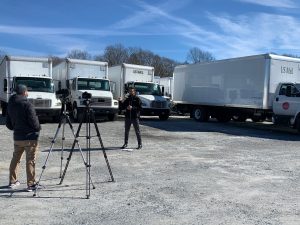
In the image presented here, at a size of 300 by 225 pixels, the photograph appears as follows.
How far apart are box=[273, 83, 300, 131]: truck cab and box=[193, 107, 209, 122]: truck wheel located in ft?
21.1

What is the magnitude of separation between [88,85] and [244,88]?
8.23 meters

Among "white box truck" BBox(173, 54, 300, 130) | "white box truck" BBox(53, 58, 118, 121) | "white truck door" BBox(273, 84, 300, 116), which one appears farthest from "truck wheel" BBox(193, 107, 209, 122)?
"white truck door" BBox(273, 84, 300, 116)

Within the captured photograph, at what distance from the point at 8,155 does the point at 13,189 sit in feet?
13.3

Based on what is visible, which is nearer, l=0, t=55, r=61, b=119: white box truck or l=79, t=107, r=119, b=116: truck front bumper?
l=0, t=55, r=61, b=119: white box truck

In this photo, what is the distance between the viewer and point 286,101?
19109 millimetres

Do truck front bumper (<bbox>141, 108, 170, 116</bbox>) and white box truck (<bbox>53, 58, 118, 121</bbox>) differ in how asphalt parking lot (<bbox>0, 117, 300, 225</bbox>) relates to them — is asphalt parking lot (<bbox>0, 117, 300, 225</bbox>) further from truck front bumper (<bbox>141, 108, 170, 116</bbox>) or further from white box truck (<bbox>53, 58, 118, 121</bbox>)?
truck front bumper (<bbox>141, 108, 170, 116</bbox>)

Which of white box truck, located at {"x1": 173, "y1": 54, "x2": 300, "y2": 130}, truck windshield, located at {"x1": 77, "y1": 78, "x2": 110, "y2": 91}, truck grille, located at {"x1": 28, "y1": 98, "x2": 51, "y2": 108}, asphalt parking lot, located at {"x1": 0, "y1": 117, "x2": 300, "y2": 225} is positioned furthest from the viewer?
truck windshield, located at {"x1": 77, "y1": 78, "x2": 110, "y2": 91}

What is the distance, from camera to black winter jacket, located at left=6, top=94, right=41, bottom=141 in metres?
7.59

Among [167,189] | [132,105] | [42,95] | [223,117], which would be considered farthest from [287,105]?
[167,189]

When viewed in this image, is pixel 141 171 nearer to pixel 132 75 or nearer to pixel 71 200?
pixel 71 200

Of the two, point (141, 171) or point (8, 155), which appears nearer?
point (141, 171)

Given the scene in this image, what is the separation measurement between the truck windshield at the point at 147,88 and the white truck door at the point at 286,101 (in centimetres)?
881

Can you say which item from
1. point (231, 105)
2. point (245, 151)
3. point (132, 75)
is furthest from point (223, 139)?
point (132, 75)

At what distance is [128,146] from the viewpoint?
13828 millimetres
